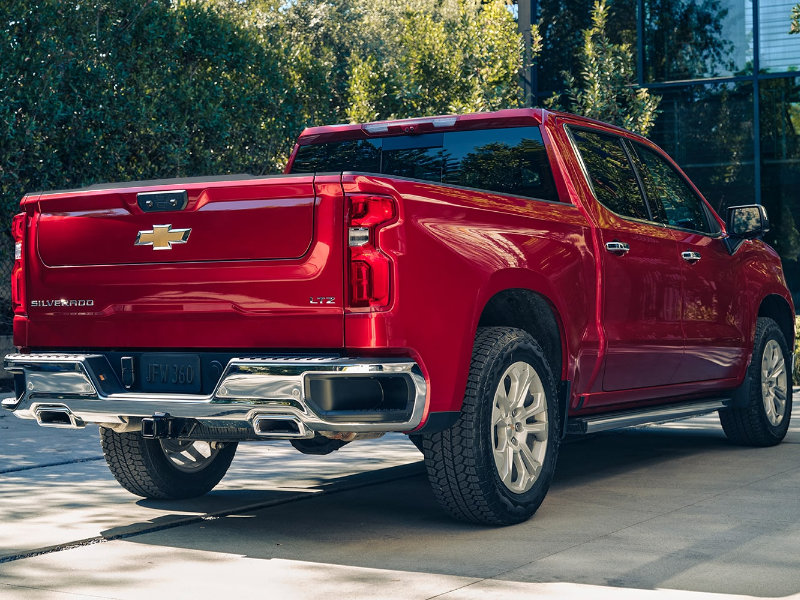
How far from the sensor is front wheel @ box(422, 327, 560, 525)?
5.65 m

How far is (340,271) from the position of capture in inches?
204

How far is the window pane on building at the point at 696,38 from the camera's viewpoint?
1880 cm

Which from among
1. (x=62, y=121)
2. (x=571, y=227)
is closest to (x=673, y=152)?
(x=62, y=121)

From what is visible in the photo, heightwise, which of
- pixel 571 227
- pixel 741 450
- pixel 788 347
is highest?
pixel 571 227

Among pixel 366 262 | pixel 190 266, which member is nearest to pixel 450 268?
pixel 366 262

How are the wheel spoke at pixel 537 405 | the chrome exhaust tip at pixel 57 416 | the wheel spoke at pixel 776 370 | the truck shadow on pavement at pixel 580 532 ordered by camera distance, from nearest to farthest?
the truck shadow on pavement at pixel 580 532 < the chrome exhaust tip at pixel 57 416 < the wheel spoke at pixel 537 405 < the wheel spoke at pixel 776 370

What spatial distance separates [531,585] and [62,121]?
36.7ft

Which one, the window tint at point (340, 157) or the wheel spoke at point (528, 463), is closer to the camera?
the wheel spoke at point (528, 463)

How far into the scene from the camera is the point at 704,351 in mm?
7969

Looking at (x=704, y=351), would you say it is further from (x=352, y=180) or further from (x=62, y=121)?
(x=62, y=121)

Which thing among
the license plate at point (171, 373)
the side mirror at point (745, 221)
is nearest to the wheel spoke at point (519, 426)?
the license plate at point (171, 373)

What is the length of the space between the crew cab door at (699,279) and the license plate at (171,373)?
3.39 metres

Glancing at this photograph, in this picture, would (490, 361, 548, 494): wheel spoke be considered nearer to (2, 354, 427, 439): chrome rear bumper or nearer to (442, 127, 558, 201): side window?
(2, 354, 427, 439): chrome rear bumper

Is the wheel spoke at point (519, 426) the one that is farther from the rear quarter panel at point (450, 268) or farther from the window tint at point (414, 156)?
the window tint at point (414, 156)
